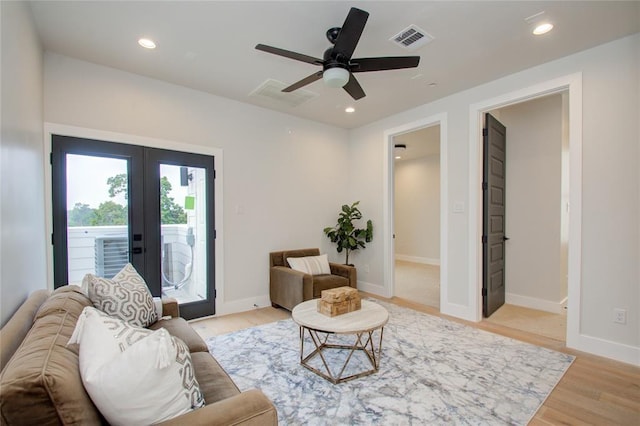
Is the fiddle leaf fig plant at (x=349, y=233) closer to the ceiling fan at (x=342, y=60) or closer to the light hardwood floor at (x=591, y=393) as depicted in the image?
the light hardwood floor at (x=591, y=393)

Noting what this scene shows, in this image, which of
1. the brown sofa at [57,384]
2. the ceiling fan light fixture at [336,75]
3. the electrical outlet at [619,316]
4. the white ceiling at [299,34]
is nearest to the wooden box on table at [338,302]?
the brown sofa at [57,384]

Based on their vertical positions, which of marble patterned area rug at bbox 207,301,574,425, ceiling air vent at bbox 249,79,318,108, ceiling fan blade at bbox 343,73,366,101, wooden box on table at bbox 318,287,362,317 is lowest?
marble patterned area rug at bbox 207,301,574,425


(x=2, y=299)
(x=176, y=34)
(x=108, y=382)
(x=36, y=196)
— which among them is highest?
(x=176, y=34)

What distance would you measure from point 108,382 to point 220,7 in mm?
2390

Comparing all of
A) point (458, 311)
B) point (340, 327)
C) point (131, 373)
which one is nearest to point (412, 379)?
point (340, 327)

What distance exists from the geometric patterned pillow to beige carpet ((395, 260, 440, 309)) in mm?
3532

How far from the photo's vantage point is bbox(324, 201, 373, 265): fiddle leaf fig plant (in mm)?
4816

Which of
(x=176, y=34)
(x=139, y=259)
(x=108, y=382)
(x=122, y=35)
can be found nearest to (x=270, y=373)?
(x=108, y=382)

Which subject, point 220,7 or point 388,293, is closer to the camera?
point 220,7

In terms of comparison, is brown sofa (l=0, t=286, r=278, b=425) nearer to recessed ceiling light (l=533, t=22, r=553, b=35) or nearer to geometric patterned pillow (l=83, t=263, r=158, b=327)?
geometric patterned pillow (l=83, t=263, r=158, b=327)

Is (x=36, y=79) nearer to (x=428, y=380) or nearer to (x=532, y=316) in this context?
(x=428, y=380)

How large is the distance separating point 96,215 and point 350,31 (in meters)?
2.96

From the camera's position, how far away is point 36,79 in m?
2.39

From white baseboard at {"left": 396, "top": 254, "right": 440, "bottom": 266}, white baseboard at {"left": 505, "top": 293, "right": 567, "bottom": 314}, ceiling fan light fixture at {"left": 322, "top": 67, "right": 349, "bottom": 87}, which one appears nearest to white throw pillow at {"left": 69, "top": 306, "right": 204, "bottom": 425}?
ceiling fan light fixture at {"left": 322, "top": 67, "right": 349, "bottom": 87}
